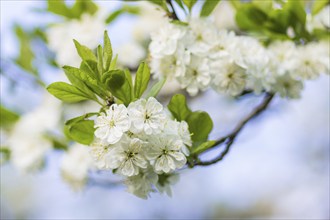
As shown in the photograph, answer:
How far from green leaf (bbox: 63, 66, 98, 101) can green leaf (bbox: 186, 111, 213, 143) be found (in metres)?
0.26

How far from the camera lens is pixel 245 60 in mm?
1428

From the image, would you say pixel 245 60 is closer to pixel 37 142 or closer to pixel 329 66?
pixel 329 66

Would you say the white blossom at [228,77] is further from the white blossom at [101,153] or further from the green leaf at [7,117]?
the green leaf at [7,117]

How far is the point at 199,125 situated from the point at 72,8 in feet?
3.20

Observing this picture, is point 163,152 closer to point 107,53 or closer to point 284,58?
point 107,53

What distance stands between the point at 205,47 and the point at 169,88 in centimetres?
137

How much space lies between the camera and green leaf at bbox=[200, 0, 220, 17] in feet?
4.75

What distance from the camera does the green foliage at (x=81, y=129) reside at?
1.17m

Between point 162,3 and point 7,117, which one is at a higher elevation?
point 162,3

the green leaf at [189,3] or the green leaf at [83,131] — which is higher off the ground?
the green leaf at [189,3]

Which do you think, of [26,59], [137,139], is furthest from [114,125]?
[26,59]

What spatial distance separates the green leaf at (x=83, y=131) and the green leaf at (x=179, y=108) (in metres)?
0.19

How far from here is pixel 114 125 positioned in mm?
1022

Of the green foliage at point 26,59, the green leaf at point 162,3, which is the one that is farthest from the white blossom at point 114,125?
the green foliage at point 26,59
